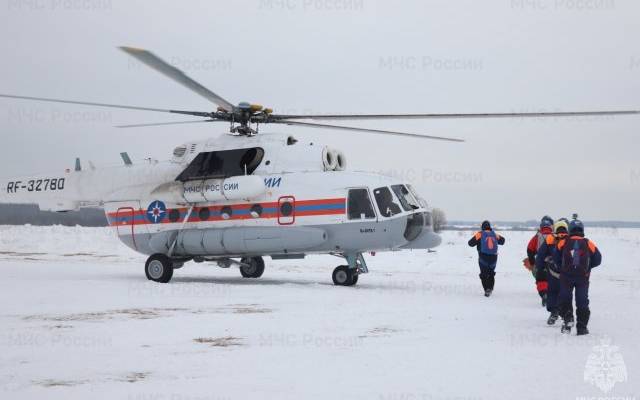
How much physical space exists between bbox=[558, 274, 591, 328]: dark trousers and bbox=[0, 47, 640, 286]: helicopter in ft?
16.4

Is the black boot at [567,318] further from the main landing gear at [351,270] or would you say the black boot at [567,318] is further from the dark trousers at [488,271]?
the main landing gear at [351,270]

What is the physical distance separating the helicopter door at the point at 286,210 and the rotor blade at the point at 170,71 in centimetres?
288

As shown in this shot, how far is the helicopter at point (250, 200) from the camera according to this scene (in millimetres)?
14523

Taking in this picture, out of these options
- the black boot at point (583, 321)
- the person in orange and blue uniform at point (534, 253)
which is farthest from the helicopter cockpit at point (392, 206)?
the black boot at point (583, 321)

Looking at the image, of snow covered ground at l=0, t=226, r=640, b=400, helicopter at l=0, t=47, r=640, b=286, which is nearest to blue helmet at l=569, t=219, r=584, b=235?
snow covered ground at l=0, t=226, r=640, b=400

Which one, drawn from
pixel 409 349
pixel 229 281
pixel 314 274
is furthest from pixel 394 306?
pixel 314 274

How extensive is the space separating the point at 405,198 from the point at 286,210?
9.60ft

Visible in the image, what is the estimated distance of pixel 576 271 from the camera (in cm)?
861

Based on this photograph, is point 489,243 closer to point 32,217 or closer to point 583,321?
point 583,321

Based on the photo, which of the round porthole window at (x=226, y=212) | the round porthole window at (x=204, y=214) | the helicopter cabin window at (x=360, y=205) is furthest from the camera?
the round porthole window at (x=204, y=214)

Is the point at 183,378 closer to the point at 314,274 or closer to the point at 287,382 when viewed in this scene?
the point at 287,382

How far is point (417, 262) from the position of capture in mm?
26078

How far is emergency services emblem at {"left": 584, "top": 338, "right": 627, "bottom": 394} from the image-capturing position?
5617mm

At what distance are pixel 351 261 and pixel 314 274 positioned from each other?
494 centimetres
